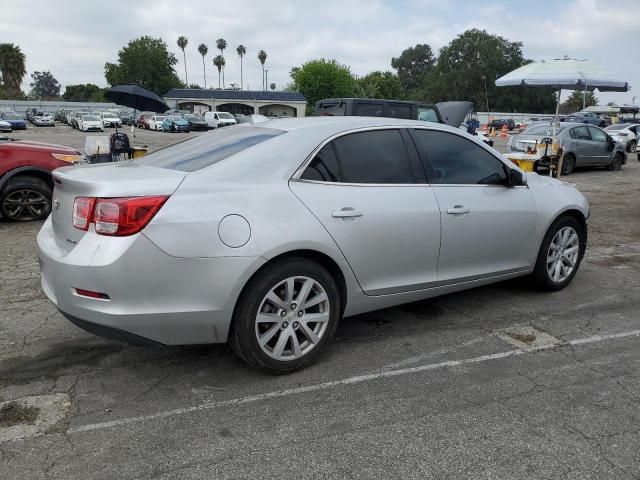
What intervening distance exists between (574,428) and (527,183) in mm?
2402

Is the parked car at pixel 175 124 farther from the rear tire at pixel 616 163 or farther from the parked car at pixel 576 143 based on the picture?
the rear tire at pixel 616 163

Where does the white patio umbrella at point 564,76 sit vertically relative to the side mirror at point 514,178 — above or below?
above

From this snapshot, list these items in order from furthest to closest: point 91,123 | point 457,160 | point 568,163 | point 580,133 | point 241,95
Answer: point 241,95 → point 91,123 → point 580,133 → point 568,163 → point 457,160

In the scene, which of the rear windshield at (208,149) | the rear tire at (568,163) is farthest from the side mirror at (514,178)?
the rear tire at (568,163)

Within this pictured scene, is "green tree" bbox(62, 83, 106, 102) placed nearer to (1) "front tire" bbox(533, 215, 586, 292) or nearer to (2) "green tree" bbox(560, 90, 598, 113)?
(2) "green tree" bbox(560, 90, 598, 113)

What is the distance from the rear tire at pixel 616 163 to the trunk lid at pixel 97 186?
17.4 metres

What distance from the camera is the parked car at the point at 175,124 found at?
4272cm

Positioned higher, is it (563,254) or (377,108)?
(377,108)

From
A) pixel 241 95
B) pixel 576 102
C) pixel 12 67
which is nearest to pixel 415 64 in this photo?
pixel 576 102

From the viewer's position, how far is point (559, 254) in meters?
5.10

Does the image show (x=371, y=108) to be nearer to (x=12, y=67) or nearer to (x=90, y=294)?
(x=90, y=294)

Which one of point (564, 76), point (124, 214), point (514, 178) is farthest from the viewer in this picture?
point (564, 76)

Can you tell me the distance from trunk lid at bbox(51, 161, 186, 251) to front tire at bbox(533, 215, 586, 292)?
3300 mm

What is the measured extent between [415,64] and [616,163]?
147 m
